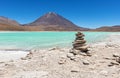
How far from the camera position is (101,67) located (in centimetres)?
874

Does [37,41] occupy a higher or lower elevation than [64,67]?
lower

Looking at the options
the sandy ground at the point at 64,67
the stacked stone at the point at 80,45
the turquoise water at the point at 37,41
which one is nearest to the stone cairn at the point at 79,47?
the stacked stone at the point at 80,45

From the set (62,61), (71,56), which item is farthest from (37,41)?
(62,61)

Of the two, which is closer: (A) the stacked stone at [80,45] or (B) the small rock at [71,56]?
(B) the small rock at [71,56]

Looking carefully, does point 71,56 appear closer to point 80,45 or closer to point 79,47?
point 79,47

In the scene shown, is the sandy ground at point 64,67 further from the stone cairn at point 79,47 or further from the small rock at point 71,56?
the stone cairn at point 79,47

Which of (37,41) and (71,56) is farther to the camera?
(37,41)

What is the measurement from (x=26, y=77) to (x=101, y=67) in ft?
9.24

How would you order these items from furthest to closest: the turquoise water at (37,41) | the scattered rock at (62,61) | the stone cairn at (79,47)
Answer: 1. the turquoise water at (37,41)
2. the stone cairn at (79,47)
3. the scattered rock at (62,61)

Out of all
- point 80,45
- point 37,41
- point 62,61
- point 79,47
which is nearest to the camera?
point 62,61

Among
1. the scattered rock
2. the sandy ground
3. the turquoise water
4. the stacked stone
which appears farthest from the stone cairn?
the turquoise water

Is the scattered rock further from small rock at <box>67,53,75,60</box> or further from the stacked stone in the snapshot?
the stacked stone

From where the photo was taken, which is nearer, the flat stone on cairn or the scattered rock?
the scattered rock

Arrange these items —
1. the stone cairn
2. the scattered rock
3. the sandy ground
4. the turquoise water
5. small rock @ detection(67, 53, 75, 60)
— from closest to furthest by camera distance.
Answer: the sandy ground < the scattered rock < small rock @ detection(67, 53, 75, 60) < the stone cairn < the turquoise water
